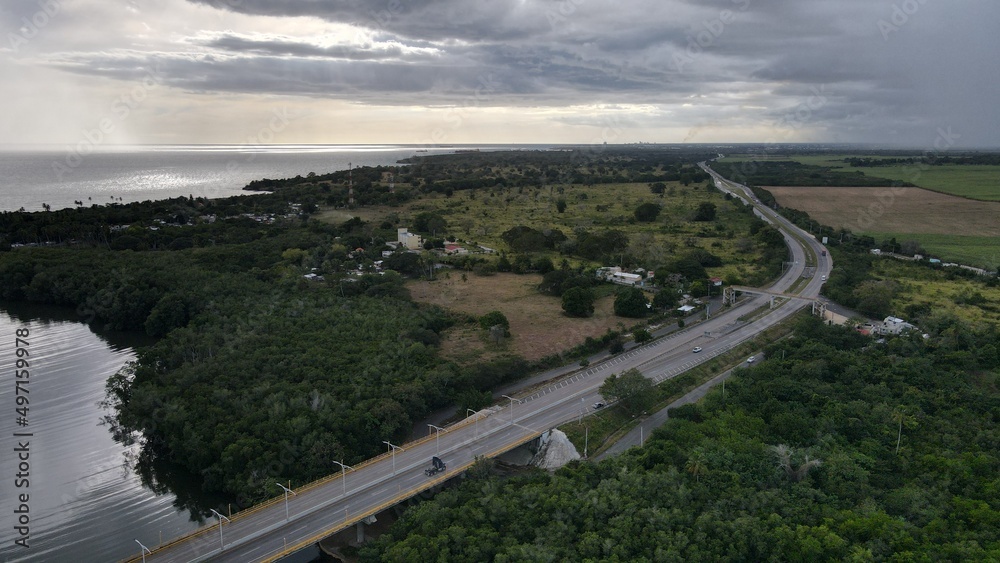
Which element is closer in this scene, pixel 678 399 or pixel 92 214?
pixel 678 399

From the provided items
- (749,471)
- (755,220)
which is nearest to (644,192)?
(755,220)

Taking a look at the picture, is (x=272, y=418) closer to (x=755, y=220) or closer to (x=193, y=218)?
(x=193, y=218)

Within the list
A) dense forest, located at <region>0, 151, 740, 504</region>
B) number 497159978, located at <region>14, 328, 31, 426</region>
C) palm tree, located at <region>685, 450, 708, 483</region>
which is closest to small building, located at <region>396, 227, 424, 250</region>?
dense forest, located at <region>0, 151, 740, 504</region>

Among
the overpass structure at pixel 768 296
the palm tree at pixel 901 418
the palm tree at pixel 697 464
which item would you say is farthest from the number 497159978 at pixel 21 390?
the overpass structure at pixel 768 296

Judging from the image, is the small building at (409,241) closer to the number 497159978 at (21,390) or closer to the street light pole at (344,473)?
the number 497159978 at (21,390)

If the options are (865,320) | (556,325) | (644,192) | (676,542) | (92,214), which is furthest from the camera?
(644,192)

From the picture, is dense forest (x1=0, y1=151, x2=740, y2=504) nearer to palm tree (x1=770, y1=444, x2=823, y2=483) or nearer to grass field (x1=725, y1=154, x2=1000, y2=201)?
palm tree (x1=770, y1=444, x2=823, y2=483)
